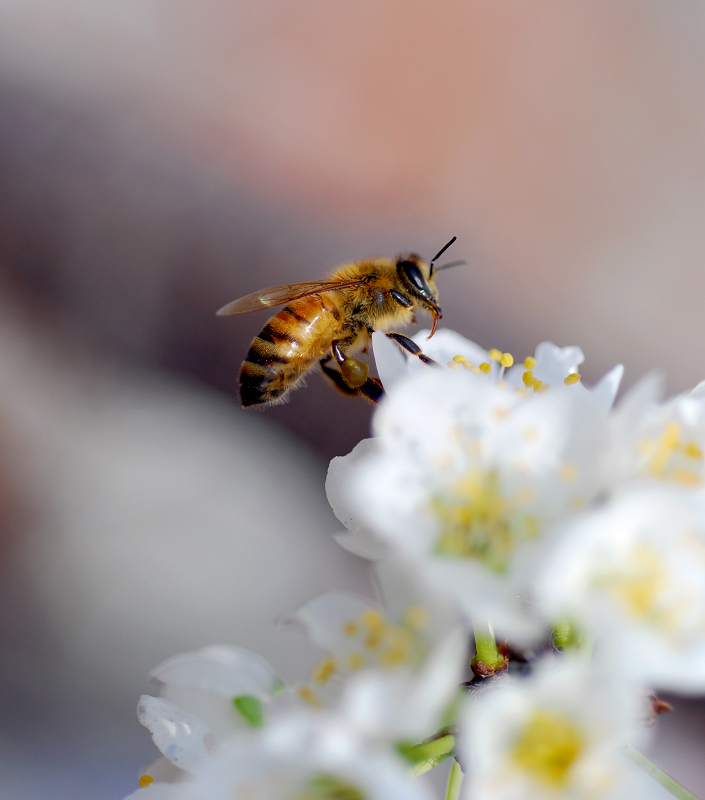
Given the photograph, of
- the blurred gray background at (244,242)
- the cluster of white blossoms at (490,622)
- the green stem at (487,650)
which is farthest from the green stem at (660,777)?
the blurred gray background at (244,242)

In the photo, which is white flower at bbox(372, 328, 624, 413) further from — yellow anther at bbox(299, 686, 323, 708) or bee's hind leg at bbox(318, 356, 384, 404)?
yellow anther at bbox(299, 686, 323, 708)

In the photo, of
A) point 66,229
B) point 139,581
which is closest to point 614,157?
point 66,229

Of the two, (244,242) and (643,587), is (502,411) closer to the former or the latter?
(643,587)

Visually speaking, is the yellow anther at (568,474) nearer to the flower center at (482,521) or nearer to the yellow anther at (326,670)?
the flower center at (482,521)

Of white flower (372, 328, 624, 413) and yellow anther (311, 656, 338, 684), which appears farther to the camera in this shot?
white flower (372, 328, 624, 413)

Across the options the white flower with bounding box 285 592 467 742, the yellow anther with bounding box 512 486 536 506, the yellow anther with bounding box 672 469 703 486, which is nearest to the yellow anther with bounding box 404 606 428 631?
the white flower with bounding box 285 592 467 742

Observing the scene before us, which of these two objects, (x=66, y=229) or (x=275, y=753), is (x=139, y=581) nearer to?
(x=66, y=229)
